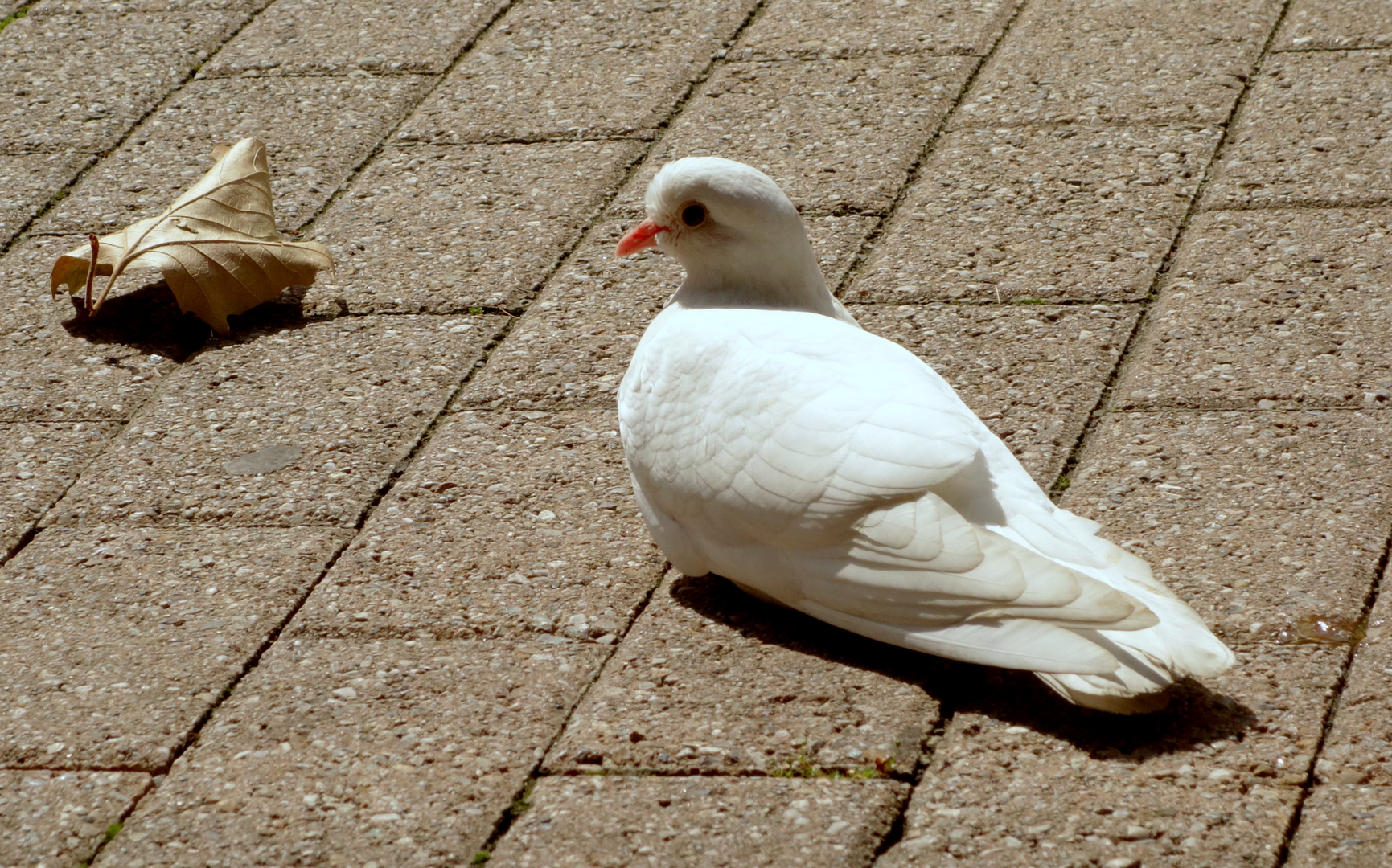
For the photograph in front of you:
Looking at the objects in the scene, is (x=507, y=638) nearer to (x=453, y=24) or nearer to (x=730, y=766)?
(x=730, y=766)

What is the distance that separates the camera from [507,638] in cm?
289

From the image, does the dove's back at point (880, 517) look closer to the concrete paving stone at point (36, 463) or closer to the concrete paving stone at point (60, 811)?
the concrete paving stone at point (60, 811)

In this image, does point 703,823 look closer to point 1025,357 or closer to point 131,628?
point 131,628

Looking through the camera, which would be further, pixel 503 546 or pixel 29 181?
pixel 29 181

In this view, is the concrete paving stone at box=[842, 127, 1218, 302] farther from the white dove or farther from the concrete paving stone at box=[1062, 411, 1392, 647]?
the white dove

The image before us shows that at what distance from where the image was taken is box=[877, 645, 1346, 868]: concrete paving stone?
2266mm

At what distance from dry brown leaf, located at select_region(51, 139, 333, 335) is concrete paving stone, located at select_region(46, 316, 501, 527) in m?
0.12

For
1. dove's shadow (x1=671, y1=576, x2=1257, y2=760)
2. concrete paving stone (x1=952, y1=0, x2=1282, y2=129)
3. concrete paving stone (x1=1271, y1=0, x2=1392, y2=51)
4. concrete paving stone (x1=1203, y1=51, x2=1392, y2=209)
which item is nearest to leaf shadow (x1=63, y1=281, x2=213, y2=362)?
dove's shadow (x1=671, y1=576, x2=1257, y2=760)

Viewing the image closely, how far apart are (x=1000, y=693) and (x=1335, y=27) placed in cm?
336

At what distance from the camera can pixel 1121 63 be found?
5.03 m

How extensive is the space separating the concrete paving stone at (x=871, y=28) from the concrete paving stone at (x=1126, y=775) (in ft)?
10.2

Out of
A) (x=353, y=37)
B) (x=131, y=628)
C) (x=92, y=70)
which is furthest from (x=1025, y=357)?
(x=92, y=70)

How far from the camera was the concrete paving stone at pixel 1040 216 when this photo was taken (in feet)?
12.9

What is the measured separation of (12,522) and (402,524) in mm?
840
